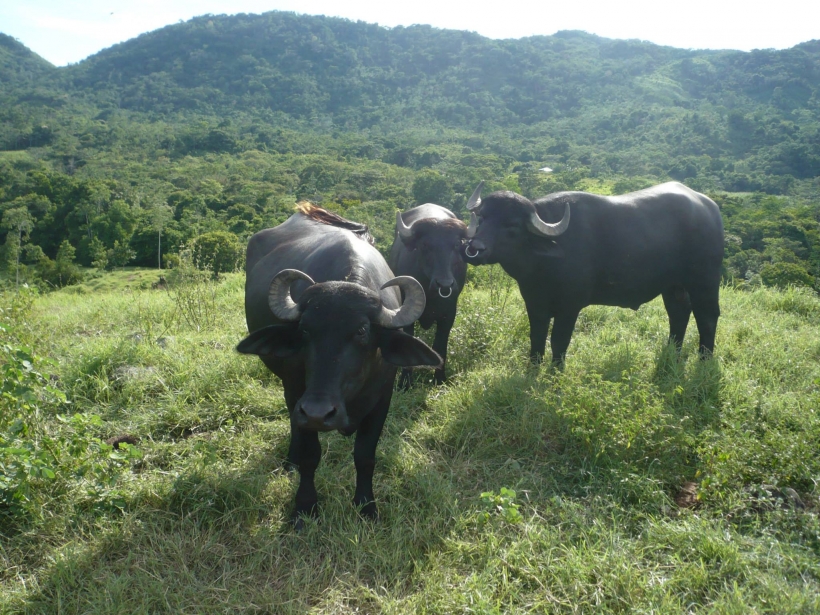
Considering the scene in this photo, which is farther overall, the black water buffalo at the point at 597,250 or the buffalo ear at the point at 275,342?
the black water buffalo at the point at 597,250

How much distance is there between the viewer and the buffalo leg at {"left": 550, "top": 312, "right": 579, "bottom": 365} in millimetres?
5332

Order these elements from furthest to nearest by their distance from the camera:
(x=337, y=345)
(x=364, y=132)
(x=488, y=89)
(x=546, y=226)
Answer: (x=488, y=89), (x=364, y=132), (x=546, y=226), (x=337, y=345)

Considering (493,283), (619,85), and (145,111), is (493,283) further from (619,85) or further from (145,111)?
(145,111)

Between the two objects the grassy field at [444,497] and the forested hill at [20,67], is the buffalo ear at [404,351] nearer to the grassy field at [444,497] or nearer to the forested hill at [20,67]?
the grassy field at [444,497]

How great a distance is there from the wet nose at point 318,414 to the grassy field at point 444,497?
0.88m

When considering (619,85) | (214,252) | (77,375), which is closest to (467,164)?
(214,252)

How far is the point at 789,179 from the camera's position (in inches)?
1654

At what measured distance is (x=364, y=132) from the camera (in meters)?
104

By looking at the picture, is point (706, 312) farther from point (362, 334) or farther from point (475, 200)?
point (362, 334)

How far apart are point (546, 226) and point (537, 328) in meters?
1.01

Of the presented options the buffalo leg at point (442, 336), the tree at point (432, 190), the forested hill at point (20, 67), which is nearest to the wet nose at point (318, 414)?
the buffalo leg at point (442, 336)

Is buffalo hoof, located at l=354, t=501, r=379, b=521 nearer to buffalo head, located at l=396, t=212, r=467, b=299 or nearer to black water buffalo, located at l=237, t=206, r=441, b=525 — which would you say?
black water buffalo, located at l=237, t=206, r=441, b=525

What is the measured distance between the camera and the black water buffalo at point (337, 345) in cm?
274

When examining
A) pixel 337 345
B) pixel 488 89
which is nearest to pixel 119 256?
pixel 337 345
